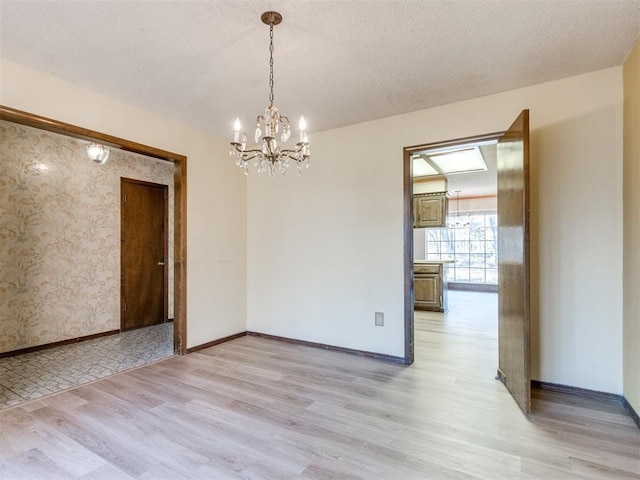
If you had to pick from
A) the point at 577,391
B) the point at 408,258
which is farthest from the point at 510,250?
the point at 577,391

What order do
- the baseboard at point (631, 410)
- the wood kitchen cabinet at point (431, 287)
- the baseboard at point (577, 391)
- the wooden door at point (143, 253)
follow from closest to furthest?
1. the baseboard at point (631, 410)
2. the baseboard at point (577, 391)
3. the wooden door at point (143, 253)
4. the wood kitchen cabinet at point (431, 287)

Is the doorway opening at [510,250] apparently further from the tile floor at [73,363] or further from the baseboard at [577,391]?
the tile floor at [73,363]

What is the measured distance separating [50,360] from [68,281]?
3.39 ft

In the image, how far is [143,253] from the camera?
4.94 meters

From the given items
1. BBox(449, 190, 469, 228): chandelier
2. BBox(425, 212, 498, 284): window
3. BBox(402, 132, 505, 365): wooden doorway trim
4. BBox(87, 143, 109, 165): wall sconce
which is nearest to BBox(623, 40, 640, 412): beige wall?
BBox(402, 132, 505, 365): wooden doorway trim

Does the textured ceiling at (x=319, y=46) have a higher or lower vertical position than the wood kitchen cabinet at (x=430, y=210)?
higher

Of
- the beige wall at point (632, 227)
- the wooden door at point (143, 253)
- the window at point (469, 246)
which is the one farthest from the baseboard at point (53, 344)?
the window at point (469, 246)

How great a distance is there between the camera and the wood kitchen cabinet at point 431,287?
5785 millimetres

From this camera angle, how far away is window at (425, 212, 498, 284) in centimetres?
920

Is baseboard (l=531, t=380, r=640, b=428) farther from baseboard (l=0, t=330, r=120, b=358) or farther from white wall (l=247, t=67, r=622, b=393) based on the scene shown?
baseboard (l=0, t=330, r=120, b=358)

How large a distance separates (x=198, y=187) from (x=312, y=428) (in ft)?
9.26

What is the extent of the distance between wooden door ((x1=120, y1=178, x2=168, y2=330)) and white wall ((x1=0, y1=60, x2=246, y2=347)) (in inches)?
63.3

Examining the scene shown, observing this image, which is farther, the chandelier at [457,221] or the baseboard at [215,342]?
the chandelier at [457,221]

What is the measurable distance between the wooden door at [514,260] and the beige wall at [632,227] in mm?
652
